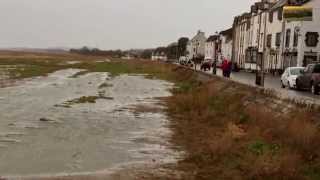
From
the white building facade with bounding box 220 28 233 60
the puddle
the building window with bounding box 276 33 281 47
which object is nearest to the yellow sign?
the puddle

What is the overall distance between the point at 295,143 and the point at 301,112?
13.8 ft

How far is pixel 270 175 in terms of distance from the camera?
15312 mm

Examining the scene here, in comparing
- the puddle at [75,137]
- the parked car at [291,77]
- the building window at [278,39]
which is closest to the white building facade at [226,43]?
the building window at [278,39]

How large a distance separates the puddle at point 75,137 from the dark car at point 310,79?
965cm

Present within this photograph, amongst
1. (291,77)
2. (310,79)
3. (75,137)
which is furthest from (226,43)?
(75,137)

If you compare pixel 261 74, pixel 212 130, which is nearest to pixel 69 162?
pixel 212 130

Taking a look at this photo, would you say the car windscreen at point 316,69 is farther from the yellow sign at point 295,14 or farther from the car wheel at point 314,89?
the yellow sign at point 295,14

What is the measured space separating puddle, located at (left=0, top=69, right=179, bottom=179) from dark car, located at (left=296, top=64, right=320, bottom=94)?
31.7ft

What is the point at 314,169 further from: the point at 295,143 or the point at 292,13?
the point at 292,13

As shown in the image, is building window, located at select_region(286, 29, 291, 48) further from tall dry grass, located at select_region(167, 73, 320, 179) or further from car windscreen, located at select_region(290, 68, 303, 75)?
tall dry grass, located at select_region(167, 73, 320, 179)

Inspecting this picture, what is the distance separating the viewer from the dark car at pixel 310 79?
130ft

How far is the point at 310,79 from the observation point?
137 feet

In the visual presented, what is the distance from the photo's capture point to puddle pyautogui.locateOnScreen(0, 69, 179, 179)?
18328 millimetres

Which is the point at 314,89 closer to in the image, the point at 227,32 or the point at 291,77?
the point at 291,77
